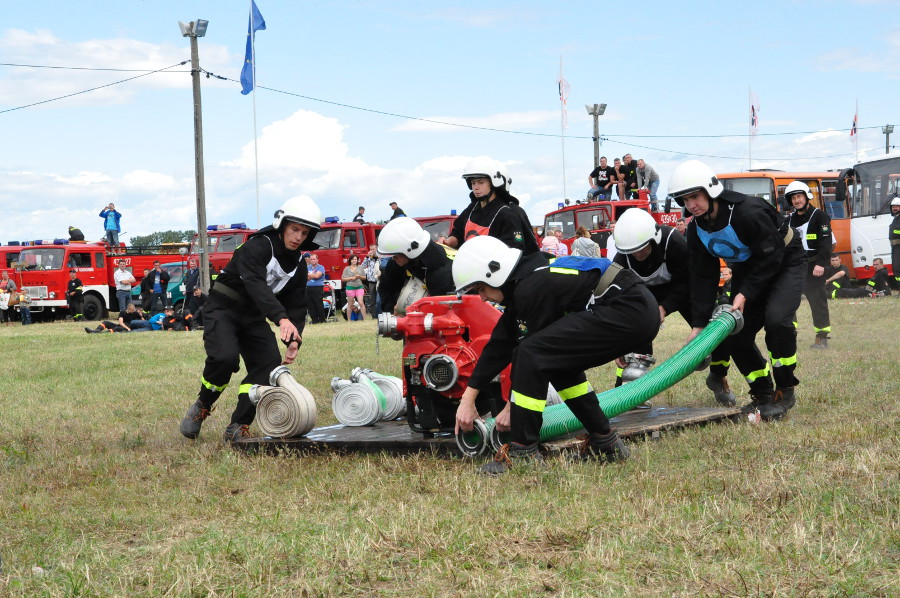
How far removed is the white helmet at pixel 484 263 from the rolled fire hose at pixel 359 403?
83.1 inches

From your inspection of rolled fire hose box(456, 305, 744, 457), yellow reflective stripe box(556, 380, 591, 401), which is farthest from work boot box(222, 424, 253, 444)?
yellow reflective stripe box(556, 380, 591, 401)

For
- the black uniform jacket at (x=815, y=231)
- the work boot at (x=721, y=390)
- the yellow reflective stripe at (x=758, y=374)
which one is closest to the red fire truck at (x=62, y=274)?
the black uniform jacket at (x=815, y=231)

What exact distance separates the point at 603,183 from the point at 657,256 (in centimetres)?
1831

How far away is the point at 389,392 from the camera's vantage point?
7.98 metres

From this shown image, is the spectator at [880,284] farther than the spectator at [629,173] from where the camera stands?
No

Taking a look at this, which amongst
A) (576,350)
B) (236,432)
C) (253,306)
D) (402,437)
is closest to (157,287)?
(253,306)

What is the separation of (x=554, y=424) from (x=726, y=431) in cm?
141

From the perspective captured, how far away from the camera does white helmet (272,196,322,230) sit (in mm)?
7422

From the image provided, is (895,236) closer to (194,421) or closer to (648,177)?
(648,177)

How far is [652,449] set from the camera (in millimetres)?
6438

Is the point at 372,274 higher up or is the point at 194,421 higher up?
the point at 372,274

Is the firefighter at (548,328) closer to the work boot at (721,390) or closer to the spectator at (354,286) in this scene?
the work boot at (721,390)

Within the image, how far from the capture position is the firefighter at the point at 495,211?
310 inches

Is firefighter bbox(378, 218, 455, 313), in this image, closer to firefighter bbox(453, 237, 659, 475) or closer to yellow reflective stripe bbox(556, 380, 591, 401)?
firefighter bbox(453, 237, 659, 475)
